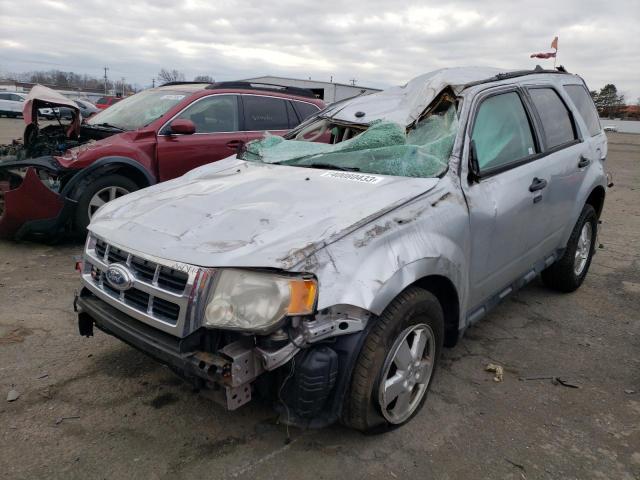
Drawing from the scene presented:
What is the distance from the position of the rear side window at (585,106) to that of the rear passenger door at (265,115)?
350cm

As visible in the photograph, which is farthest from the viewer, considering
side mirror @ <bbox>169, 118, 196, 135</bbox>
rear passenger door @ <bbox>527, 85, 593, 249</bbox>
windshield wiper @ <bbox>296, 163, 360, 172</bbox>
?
side mirror @ <bbox>169, 118, 196, 135</bbox>

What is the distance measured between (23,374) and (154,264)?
4.80 feet

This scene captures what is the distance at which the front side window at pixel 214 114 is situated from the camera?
605 centimetres

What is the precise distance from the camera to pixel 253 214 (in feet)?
8.32

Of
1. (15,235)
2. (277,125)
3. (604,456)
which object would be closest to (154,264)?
(604,456)

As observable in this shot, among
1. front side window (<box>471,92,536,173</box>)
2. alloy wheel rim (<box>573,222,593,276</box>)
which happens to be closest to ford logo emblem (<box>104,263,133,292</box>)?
front side window (<box>471,92,536,173</box>)

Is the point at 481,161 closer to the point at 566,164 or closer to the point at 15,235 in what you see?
the point at 566,164

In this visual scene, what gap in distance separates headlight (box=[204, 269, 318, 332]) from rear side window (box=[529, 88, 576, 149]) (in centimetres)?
263

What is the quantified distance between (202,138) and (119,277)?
12.8 ft

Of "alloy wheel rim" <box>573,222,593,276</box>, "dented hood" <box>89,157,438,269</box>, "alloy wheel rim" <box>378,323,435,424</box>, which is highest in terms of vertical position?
"dented hood" <box>89,157,438,269</box>

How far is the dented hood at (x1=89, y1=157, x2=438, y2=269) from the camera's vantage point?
222 centimetres

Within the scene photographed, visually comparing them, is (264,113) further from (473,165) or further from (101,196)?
(473,165)

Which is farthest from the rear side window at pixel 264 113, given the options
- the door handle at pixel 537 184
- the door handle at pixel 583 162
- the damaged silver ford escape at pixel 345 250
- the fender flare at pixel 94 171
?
the door handle at pixel 537 184

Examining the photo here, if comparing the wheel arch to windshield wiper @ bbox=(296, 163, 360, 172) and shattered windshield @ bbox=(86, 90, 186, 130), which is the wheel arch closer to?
windshield wiper @ bbox=(296, 163, 360, 172)
